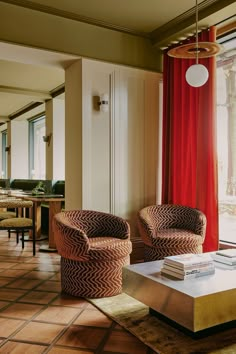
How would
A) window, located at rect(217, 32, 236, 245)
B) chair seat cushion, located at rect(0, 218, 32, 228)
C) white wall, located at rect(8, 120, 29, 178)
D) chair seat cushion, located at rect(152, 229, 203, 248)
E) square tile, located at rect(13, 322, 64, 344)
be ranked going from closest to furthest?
square tile, located at rect(13, 322, 64, 344) < chair seat cushion, located at rect(152, 229, 203, 248) < window, located at rect(217, 32, 236, 245) < chair seat cushion, located at rect(0, 218, 32, 228) < white wall, located at rect(8, 120, 29, 178)

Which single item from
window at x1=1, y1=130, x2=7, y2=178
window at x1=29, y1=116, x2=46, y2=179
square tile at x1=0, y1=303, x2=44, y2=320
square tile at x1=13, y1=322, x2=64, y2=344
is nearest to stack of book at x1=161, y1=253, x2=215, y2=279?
square tile at x1=13, y1=322, x2=64, y2=344

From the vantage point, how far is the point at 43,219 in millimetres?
6125

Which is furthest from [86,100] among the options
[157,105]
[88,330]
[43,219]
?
[43,219]

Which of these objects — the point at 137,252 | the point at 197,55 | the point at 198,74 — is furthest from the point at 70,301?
the point at 197,55

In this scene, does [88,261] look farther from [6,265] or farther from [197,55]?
[197,55]

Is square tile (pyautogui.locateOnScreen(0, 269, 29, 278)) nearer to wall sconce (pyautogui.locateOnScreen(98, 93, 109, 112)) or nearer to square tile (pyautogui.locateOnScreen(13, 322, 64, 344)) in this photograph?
square tile (pyautogui.locateOnScreen(13, 322, 64, 344))

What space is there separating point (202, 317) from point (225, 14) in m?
2.85

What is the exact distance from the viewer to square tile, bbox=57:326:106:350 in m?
2.12

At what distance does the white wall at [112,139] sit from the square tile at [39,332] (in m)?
1.65

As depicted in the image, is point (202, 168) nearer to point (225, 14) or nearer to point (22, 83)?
point (225, 14)

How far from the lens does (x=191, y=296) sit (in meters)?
1.94

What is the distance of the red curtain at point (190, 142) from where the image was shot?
368 cm

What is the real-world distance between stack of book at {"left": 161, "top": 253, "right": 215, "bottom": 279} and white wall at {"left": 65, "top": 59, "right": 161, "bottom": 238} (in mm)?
1706

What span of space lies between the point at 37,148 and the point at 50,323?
7.26 meters
